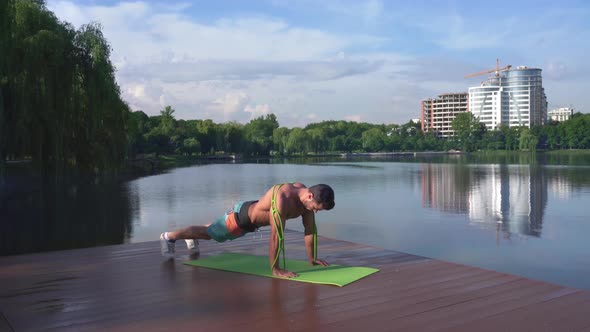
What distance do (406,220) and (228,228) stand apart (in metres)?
8.84

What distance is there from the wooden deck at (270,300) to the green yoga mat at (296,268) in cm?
11

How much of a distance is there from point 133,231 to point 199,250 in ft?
20.1

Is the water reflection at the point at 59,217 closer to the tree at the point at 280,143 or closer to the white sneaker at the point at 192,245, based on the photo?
the white sneaker at the point at 192,245

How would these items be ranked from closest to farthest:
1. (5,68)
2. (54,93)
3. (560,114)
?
(5,68) → (54,93) → (560,114)

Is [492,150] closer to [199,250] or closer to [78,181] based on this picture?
[78,181]

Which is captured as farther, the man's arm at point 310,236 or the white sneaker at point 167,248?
the white sneaker at point 167,248

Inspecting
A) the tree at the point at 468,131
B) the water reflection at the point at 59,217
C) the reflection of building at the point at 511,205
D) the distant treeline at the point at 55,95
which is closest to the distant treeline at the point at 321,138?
the tree at the point at 468,131

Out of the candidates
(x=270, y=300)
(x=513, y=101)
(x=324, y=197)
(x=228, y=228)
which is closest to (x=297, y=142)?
(x=513, y=101)

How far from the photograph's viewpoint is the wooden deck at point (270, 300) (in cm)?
309

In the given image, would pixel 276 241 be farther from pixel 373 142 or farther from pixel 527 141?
pixel 373 142

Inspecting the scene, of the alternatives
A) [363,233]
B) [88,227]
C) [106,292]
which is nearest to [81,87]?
[88,227]

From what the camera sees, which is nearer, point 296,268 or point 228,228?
point 296,268

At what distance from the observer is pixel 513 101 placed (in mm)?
131250

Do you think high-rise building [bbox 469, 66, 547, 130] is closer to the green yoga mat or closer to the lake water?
the lake water
